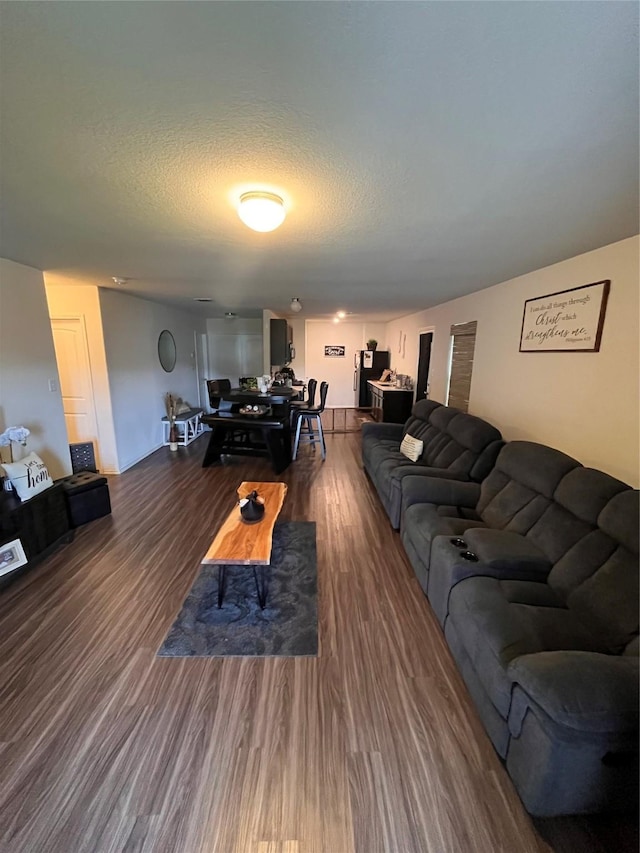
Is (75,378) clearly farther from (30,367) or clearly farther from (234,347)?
(234,347)

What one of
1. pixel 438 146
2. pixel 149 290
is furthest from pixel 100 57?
pixel 149 290

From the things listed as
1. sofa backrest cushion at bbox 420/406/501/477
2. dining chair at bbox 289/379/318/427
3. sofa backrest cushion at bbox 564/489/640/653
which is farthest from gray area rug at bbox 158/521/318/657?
dining chair at bbox 289/379/318/427

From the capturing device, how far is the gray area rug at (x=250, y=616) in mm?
1948

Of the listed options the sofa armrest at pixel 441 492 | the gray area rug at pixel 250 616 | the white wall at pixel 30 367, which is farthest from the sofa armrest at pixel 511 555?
the white wall at pixel 30 367

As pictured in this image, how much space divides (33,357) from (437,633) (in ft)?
13.6

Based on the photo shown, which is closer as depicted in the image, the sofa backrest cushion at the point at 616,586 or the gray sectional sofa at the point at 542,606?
the gray sectional sofa at the point at 542,606

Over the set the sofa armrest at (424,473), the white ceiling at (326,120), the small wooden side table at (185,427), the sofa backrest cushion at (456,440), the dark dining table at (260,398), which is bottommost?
the small wooden side table at (185,427)

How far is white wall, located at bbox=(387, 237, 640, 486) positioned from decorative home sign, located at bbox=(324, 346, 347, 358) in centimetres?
502

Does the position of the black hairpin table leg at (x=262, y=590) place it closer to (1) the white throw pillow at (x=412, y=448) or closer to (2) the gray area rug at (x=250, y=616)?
(2) the gray area rug at (x=250, y=616)

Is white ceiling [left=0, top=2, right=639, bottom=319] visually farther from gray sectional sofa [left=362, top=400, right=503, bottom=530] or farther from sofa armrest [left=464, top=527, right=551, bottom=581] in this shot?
sofa armrest [left=464, top=527, right=551, bottom=581]

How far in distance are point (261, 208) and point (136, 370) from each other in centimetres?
425

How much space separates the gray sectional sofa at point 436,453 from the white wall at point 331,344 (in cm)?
474

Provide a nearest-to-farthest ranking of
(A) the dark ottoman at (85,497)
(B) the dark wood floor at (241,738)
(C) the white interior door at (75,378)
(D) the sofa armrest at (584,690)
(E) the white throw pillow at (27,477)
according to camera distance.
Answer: (D) the sofa armrest at (584,690), (B) the dark wood floor at (241,738), (E) the white throw pillow at (27,477), (A) the dark ottoman at (85,497), (C) the white interior door at (75,378)

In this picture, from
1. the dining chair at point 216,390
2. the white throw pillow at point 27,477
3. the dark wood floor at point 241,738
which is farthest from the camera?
the dining chair at point 216,390
